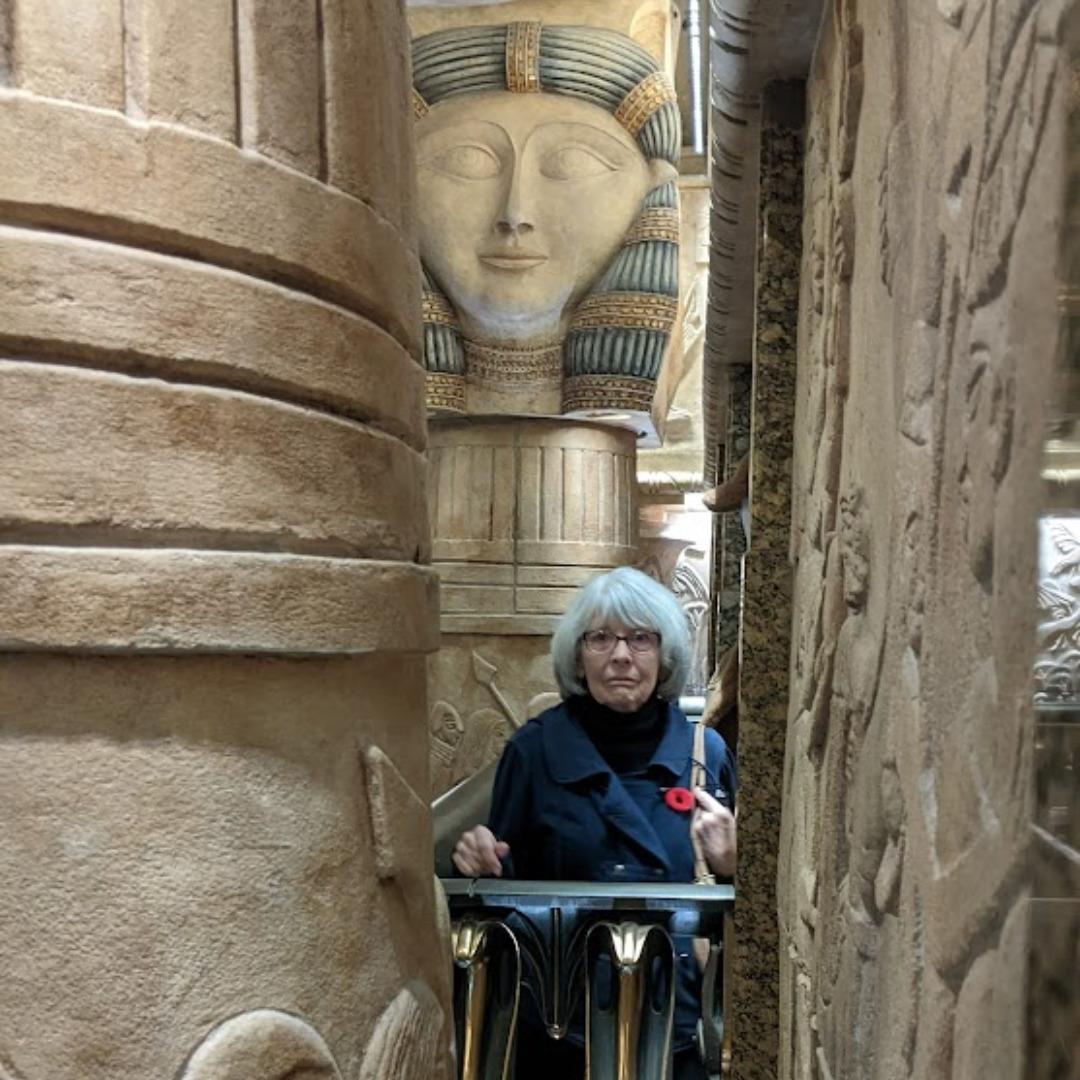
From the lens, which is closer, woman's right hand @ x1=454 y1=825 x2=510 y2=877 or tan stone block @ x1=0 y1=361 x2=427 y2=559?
tan stone block @ x1=0 y1=361 x2=427 y2=559

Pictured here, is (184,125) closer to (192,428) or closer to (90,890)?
(192,428)

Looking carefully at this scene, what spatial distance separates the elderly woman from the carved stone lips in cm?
184

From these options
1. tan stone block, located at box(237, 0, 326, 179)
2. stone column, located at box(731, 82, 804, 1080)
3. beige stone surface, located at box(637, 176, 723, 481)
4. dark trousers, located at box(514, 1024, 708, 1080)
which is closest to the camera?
tan stone block, located at box(237, 0, 326, 179)

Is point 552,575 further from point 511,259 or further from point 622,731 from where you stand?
point 622,731

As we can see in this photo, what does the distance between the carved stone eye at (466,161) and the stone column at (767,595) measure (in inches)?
87.4

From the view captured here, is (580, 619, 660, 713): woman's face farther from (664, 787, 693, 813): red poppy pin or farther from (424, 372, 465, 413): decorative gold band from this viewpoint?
(424, 372, 465, 413): decorative gold band

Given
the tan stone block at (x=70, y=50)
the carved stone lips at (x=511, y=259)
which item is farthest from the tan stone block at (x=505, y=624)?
the tan stone block at (x=70, y=50)

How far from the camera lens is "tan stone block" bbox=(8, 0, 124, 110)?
1.05m

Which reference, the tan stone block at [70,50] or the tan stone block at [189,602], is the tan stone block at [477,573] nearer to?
the tan stone block at [189,602]

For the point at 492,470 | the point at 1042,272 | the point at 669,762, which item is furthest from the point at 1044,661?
the point at 492,470

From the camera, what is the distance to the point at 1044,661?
57 centimetres

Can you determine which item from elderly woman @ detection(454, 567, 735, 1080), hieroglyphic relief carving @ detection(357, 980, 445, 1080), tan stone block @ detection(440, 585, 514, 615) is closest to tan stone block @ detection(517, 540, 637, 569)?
tan stone block @ detection(440, 585, 514, 615)

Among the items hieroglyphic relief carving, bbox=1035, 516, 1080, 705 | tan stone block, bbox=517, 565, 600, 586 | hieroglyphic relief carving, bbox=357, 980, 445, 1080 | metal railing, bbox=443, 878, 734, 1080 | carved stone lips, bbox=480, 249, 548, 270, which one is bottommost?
metal railing, bbox=443, 878, 734, 1080

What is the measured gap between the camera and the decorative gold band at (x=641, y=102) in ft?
13.0
